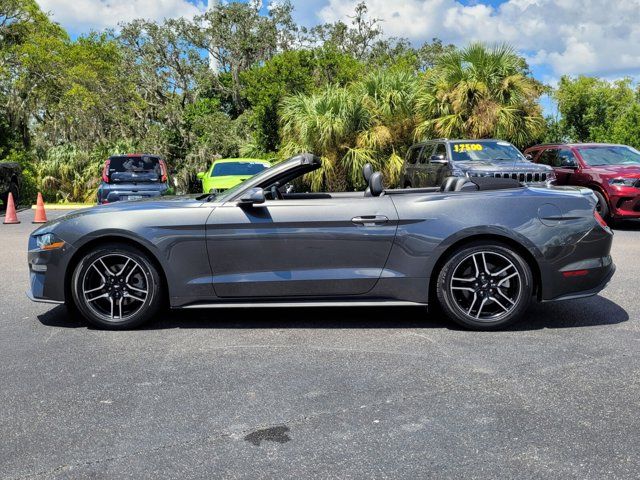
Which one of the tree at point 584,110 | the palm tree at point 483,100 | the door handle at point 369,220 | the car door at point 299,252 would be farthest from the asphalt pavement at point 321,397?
the tree at point 584,110

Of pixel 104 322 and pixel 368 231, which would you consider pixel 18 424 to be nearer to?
pixel 104 322

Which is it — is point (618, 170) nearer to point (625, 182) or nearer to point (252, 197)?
point (625, 182)

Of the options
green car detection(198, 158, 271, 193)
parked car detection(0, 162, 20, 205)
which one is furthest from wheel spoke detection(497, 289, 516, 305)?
parked car detection(0, 162, 20, 205)

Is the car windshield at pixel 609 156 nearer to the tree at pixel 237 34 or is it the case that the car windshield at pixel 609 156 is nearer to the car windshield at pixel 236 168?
the car windshield at pixel 236 168

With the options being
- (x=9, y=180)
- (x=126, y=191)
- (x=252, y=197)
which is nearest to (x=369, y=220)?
(x=252, y=197)

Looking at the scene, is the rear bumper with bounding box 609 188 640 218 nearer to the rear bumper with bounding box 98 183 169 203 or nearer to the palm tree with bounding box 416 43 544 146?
the palm tree with bounding box 416 43 544 146

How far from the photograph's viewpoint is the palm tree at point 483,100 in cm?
1916

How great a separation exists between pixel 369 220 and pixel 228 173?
11071mm

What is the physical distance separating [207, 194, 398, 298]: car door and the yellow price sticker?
9.42m

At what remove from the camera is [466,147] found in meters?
14.4

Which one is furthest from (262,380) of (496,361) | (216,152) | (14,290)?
(216,152)

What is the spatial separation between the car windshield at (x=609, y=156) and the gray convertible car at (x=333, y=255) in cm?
919

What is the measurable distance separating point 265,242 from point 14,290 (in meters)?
3.61

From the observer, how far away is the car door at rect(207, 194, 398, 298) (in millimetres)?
5355
